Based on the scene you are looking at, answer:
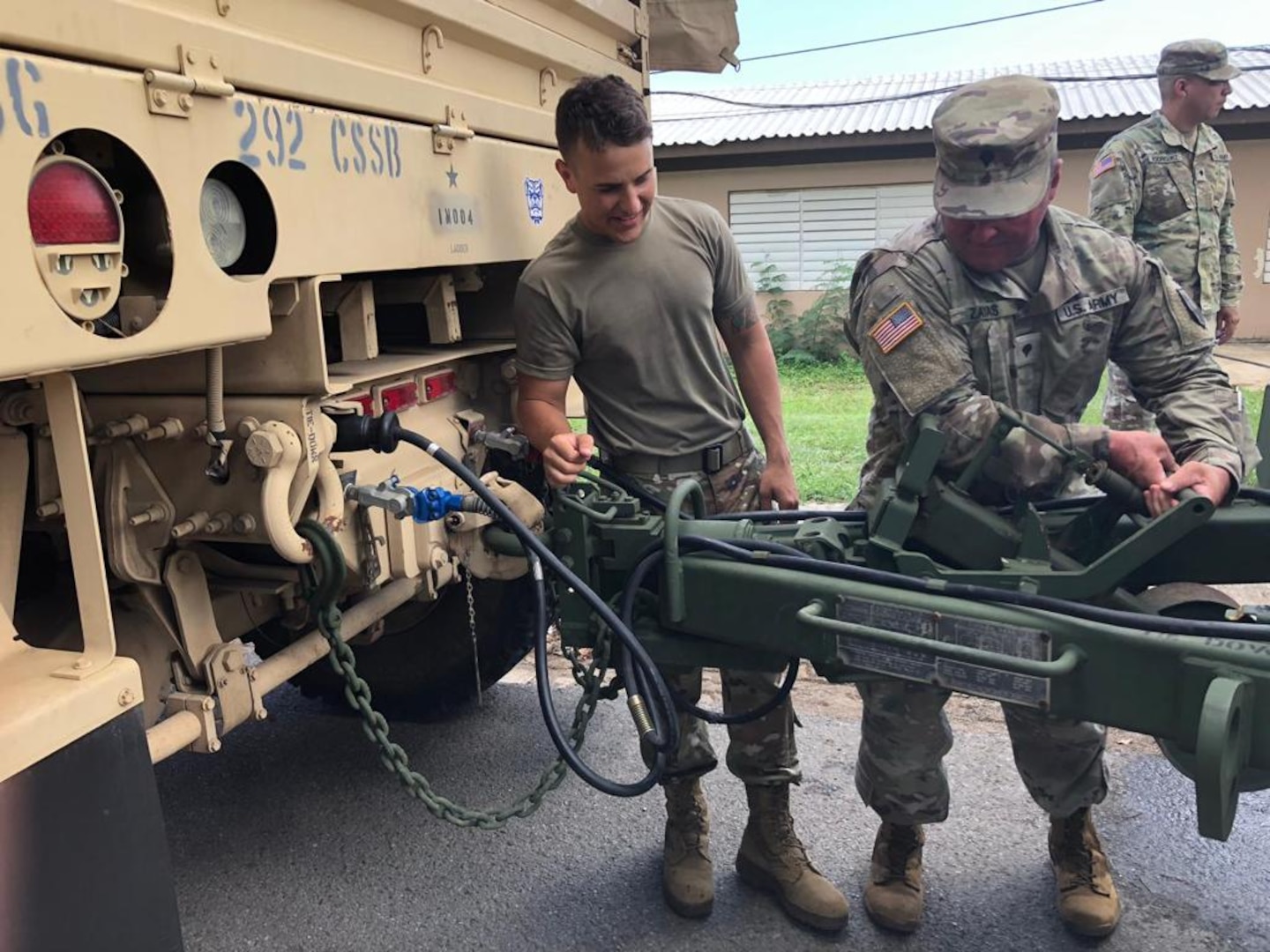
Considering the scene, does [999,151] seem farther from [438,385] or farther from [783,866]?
[783,866]

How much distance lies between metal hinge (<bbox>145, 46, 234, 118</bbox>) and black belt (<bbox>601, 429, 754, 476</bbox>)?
123 cm

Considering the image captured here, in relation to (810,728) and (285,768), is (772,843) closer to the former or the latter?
(810,728)

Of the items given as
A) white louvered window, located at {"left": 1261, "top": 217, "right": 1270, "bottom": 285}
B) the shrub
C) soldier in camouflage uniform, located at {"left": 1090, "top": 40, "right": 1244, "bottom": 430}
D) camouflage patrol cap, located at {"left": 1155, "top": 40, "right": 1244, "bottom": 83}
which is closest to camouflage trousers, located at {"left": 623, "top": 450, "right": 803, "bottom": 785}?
soldier in camouflage uniform, located at {"left": 1090, "top": 40, "right": 1244, "bottom": 430}

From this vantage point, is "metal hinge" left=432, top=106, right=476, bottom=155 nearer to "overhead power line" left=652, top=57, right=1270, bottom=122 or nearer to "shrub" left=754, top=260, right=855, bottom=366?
"shrub" left=754, top=260, right=855, bottom=366

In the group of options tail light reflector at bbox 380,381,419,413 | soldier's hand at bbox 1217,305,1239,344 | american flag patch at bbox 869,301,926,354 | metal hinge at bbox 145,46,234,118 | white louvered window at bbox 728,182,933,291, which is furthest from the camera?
white louvered window at bbox 728,182,933,291

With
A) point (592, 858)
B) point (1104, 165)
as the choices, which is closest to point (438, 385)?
point (592, 858)

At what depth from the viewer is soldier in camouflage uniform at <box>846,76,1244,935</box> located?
2.12 meters

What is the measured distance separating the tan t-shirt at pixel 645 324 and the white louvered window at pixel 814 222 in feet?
32.4

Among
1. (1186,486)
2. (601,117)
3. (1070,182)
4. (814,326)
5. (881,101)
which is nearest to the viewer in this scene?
(1186,486)

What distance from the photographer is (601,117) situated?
2.28m

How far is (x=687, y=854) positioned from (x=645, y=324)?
1.24m

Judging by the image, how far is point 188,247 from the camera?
1603mm

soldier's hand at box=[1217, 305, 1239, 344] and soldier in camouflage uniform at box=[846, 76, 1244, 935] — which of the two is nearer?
soldier in camouflage uniform at box=[846, 76, 1244, 935]

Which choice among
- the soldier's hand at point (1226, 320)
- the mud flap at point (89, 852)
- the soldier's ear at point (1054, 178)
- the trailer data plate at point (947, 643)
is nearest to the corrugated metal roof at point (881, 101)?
the soldier's hand at point (1226, 320)
